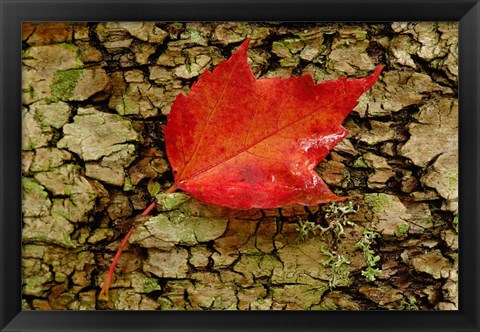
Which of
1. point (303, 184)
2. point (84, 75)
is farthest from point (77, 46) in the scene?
point (303, 184)

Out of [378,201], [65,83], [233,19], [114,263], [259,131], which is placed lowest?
[114,263]

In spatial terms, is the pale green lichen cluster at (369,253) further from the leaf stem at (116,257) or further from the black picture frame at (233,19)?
the leaf stem at (116,257)

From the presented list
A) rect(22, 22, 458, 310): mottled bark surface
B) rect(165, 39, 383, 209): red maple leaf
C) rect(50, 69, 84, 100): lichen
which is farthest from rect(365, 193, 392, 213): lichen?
rect(50, 69, 84, 100): lichen

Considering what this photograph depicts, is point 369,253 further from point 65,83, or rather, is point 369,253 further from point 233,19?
point 65,83

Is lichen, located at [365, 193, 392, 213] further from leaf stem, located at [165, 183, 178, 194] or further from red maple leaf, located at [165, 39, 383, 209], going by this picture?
leaf stem, located at [165, 183, 178, 194]

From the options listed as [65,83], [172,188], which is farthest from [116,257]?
[65,83]
